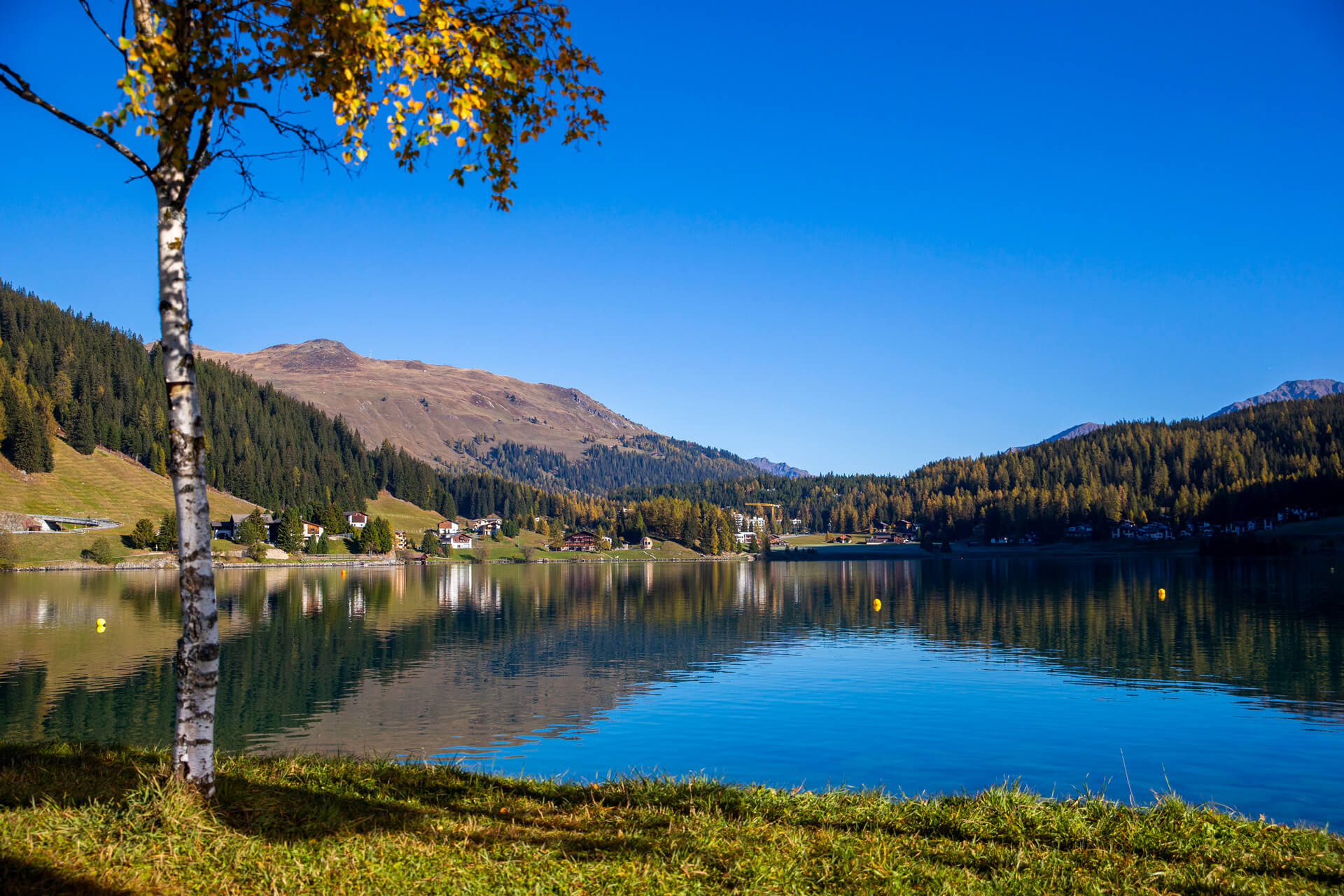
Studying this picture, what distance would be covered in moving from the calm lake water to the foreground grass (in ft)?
32.8

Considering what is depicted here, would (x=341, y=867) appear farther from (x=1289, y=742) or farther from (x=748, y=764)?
(x=1289, y=742)

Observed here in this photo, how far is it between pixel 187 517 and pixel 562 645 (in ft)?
155

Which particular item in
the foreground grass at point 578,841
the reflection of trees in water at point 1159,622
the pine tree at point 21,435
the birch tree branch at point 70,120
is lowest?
the reflection of trees in water at point 1159,622

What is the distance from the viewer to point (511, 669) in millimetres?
43438

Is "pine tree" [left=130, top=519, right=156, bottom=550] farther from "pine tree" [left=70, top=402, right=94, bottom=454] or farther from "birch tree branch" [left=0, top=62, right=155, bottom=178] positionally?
"birch tree branch" [left=0, top=62, right=155, bottom=178]

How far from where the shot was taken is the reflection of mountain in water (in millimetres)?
30781

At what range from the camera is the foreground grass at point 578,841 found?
7.55 metres

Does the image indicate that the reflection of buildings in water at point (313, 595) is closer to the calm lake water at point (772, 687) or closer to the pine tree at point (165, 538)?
the calm lake water at point (772, 687)

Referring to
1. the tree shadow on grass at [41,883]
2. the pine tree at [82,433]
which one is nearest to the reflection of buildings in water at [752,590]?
the tree shadow on grass at [41,883]

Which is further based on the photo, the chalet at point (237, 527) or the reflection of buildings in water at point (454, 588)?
the chalet at point (237, 527)

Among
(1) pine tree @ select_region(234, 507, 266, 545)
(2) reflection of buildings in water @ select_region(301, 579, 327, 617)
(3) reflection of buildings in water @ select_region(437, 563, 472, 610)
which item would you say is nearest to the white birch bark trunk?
(2) reflection of buildings in water @ select_region(301, 579, 327, 617)

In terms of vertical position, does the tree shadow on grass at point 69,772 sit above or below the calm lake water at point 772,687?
above

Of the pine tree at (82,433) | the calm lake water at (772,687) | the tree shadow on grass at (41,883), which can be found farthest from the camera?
the pine tree at (82,433)

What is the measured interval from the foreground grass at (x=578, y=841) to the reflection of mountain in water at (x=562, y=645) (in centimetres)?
1542
